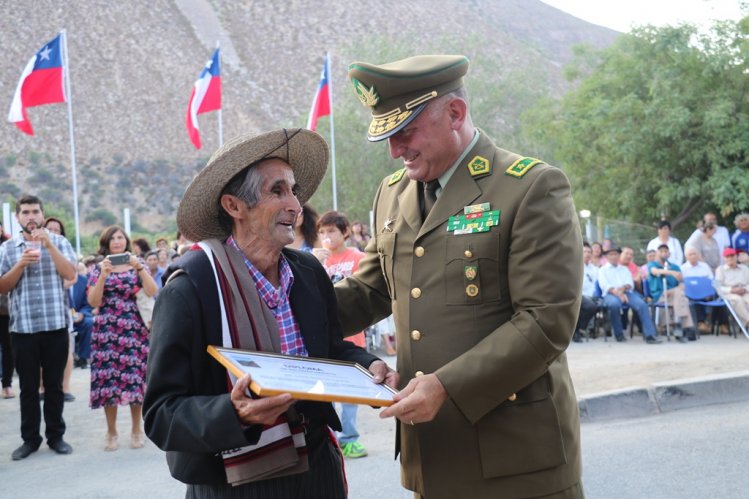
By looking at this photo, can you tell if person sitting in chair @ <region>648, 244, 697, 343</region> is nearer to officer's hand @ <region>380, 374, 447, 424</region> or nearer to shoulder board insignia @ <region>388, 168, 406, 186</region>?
shoulder board insignia @ <region>388, 168, 406, 186</region>

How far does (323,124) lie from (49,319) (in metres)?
33.8

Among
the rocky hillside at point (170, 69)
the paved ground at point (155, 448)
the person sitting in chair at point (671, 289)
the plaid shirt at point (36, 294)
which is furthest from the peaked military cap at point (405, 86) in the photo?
the rocky hillside at point (170, 69)

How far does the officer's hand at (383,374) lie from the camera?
2.87 metres

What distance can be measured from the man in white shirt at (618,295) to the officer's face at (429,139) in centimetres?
1096

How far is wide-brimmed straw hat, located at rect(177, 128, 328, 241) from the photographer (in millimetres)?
2820

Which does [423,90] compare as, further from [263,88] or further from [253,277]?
[263,88]

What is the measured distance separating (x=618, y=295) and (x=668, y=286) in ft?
2.83

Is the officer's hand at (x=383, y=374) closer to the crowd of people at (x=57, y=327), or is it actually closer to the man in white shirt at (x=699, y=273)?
the crowd of people at (x=57, y=327)

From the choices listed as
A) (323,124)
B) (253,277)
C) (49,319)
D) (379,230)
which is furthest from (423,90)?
(323,124)

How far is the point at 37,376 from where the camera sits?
757 cm

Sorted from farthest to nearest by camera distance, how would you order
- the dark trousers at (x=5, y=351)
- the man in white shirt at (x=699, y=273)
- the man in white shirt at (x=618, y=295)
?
the man in white shirt at (x=699, y=273) < the man in white shirt at (x=618, y=295) < the dark trousers at (x=5, y=351)

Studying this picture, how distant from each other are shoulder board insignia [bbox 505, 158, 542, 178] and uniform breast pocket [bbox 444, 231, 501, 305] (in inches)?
9.4

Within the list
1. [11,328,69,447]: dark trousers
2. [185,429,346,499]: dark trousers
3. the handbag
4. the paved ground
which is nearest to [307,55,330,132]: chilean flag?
the paved ground

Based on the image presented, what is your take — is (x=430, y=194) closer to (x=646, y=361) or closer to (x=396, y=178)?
(x=396, y=178)
